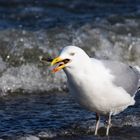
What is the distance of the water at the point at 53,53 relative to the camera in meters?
8.05

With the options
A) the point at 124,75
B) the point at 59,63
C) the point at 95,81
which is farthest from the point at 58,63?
the point at 124,75

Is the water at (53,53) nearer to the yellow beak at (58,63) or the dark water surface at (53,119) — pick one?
the dark water surface at (53,119)

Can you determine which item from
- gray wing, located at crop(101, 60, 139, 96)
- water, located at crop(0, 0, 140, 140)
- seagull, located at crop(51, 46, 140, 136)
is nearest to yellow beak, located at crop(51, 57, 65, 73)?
seagull, located at crop(51, 46, 140, 136)

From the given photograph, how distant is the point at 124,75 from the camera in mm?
7613

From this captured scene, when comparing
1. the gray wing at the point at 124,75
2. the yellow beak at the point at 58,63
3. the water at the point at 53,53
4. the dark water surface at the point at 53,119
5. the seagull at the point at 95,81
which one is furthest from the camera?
the water at the point at 53,53

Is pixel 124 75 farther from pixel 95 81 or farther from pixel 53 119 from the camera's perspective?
pixel 53 119

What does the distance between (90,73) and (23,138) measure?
1.10 m

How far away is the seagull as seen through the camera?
6.79 m

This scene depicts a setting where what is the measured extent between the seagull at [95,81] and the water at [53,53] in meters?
0.47

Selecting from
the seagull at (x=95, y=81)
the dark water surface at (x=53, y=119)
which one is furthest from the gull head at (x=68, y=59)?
the dark water surface at (x=53, y=119)

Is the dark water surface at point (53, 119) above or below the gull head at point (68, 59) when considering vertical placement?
below

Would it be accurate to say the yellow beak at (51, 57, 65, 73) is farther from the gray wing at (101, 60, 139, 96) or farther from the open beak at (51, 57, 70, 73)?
the gray wing at (101, 60, 139, 96)

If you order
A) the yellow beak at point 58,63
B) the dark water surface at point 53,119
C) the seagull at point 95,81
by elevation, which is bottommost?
the dark water surface at point 53,119

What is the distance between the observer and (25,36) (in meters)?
11.4
